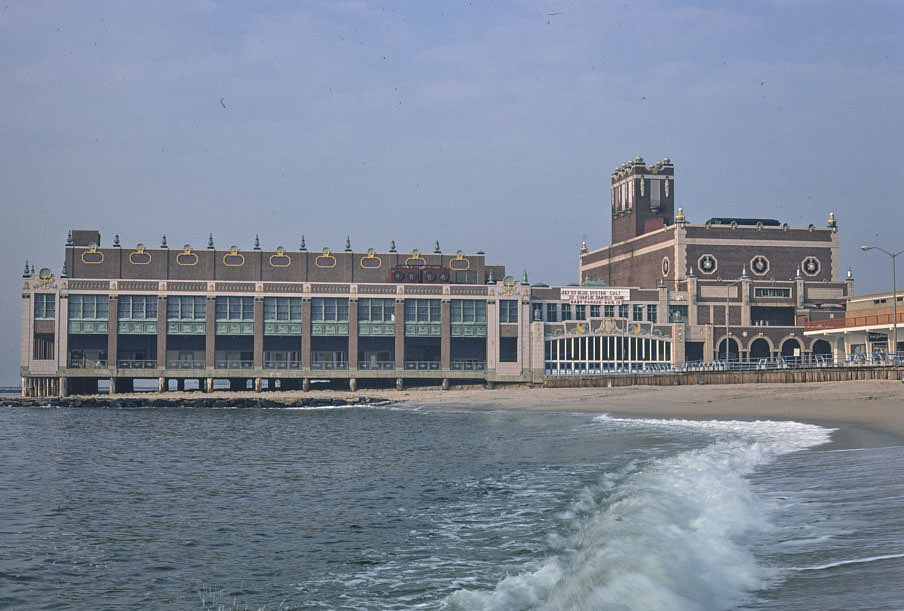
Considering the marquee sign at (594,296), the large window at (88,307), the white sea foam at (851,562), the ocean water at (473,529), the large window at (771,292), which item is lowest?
the ocean water at (473,529)

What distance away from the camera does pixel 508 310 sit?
101938 mm

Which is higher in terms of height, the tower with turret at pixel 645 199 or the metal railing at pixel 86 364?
the tower with turret at pixel 645 199

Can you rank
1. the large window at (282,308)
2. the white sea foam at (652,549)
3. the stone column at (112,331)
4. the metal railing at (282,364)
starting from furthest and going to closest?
1. the large window at (282,308)
2. the metal railing at (282,364)
3. the stone column at (112,331)
4. the white sea foam at (652,549)

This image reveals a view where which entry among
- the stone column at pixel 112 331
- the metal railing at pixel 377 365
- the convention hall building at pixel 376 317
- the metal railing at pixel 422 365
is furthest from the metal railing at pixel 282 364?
the stone column at pixel 112 331

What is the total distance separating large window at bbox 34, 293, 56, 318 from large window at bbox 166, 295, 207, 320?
40.8ft

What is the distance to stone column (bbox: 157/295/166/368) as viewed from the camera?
97.1 meters

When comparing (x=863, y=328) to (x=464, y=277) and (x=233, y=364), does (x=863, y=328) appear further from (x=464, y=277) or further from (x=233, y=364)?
(x=233, y=364)

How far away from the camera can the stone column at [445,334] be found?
328ft

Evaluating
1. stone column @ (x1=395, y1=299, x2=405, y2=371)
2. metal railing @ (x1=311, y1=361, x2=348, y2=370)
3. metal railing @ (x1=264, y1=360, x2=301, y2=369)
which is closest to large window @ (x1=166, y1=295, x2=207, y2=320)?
metal railing @ (x1=264, y1=360, x2=301, y2=369)

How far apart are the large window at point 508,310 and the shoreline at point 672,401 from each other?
9118 millimetres

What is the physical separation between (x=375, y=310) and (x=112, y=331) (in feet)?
94.9

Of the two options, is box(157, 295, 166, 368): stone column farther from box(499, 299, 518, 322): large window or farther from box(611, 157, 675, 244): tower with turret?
box(611, 157, 675, 244): tower with turret

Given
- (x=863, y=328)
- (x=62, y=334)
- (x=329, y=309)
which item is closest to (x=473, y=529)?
(x=863, y=328)

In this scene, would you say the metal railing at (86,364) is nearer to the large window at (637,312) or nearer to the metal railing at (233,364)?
the metal railing at (233,364)
